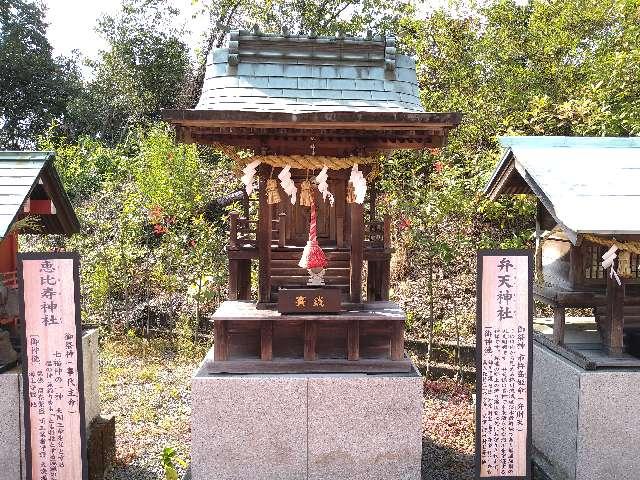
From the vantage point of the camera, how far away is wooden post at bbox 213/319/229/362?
594 cm

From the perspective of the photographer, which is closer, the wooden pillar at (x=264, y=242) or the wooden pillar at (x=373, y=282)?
the wooden pillar at (x=264, y=242)

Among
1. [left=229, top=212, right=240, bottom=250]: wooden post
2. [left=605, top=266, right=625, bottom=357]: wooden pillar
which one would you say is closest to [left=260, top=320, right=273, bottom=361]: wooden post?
[left=229, top=212, right=240, bottom=250]: wooden post

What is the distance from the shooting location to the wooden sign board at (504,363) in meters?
5.24

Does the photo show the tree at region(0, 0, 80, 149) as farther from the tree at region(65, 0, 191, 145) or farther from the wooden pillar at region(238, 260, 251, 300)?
the wooden pillar at region(238, 260, 251, 300)

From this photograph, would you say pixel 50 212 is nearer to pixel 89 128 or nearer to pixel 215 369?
pixel 215 369

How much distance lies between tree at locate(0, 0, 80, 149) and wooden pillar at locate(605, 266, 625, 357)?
2476 cm

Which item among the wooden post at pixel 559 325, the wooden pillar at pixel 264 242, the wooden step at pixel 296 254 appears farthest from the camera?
the wooden step at pixel 296 254

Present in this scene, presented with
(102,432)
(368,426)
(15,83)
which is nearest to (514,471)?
(368,426)

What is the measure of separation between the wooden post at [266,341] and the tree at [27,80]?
73.6 feet

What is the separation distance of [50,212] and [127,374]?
161 inches

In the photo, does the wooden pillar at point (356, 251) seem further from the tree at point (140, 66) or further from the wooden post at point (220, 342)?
the tree at point (140, 66)

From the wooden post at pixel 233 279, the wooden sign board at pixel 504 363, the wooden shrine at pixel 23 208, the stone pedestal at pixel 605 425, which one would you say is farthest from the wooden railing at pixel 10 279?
the stone pedestal at pixel 605 425

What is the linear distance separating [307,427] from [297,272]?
1.82 meters

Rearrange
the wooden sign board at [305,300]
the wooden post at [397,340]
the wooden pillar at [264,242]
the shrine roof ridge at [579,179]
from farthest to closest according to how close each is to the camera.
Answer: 1. the wooden pillar at [264,242]
2. the wooden post at [397,340]
3. the wooden sign board at [305,300]
4. the shrine roof ridge at [579,179]
